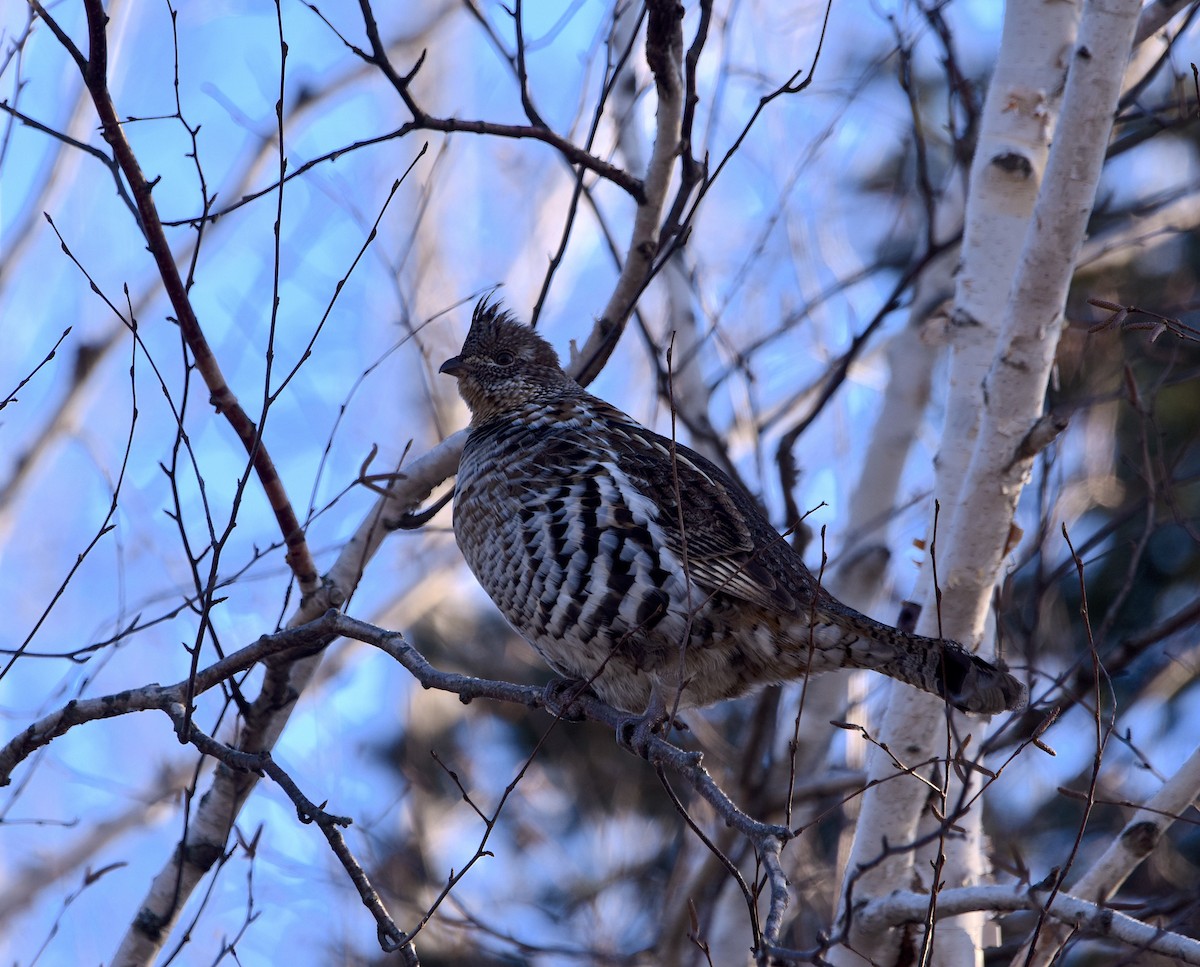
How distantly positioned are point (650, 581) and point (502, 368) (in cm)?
189

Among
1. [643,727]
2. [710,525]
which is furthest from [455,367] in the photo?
[643,727]

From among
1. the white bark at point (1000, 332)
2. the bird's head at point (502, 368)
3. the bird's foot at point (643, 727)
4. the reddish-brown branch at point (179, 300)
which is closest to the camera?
the reddish-brown branch at point (179, 300)

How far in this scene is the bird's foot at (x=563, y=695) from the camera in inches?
169

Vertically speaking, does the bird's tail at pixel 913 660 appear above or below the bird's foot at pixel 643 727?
above

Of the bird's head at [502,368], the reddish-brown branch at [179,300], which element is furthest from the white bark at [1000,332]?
the reddish-brown branch at [179,300]

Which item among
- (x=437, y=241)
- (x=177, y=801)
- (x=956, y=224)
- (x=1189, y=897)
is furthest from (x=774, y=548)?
(x=437, y=241)

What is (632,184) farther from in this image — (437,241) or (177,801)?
(437,241)

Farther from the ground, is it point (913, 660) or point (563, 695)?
point (913, 660)

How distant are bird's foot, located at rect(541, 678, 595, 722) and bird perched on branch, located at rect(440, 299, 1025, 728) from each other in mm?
85

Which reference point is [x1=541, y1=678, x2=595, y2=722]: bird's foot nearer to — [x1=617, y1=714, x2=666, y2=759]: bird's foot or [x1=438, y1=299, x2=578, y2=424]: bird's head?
[x1=617, y1=714, x2=666, y2=759]: bird's foot

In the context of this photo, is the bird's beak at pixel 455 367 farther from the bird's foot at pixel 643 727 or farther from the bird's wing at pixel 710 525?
the bird's foot at pixel 643 727

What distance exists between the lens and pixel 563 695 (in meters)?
4.52

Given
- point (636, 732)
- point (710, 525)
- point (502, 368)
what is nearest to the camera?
point (636, 732)

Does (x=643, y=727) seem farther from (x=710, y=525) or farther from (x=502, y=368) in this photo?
(x=502, y=368)
